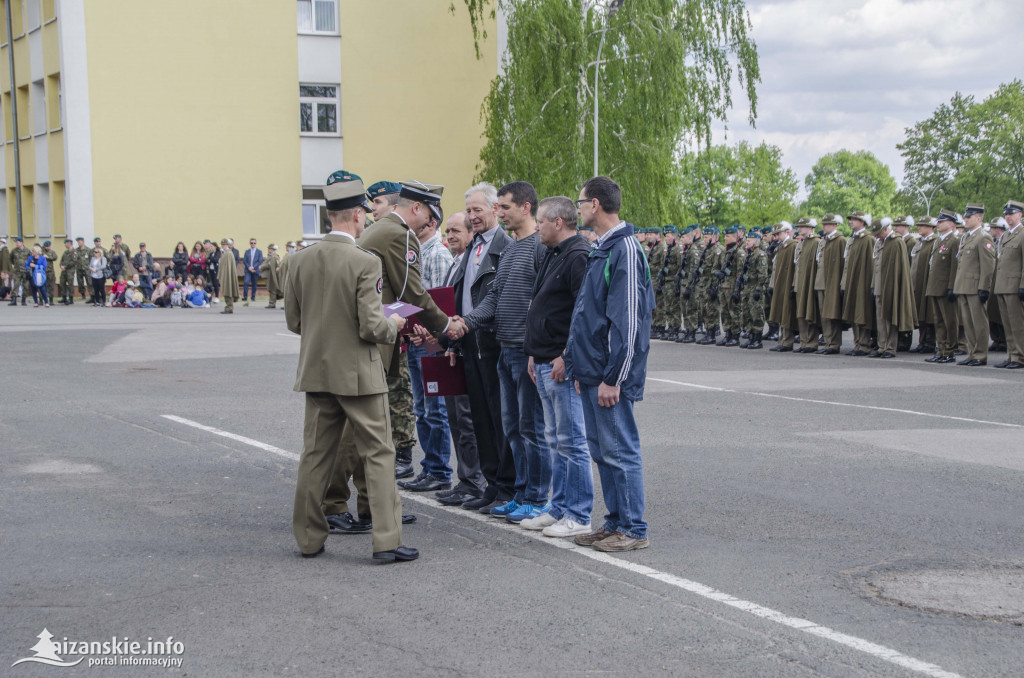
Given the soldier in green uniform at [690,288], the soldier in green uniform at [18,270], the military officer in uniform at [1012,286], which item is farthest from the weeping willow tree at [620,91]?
the military officer in uniform at [1012,286]

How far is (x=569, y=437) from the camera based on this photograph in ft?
21.6

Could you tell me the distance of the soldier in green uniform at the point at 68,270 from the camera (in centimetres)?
3728

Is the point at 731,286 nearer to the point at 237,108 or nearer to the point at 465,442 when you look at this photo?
the point at 465,442

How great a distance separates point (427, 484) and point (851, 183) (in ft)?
394

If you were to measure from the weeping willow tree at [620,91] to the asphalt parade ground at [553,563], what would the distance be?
2403 cm

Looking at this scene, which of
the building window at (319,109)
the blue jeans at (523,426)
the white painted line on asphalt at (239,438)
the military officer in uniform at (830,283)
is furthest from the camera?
the building window at (319,109)

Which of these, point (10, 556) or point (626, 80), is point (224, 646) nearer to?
point (10, 556)

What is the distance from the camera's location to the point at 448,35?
41125 mm

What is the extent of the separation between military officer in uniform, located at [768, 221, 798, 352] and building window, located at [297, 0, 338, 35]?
80.2ft

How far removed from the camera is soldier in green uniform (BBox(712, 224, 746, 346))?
2122 cm

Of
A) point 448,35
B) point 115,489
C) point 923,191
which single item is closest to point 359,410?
point 115,489

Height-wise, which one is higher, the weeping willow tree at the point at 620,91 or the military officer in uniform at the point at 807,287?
the weeping willow tree at the point at 620,91

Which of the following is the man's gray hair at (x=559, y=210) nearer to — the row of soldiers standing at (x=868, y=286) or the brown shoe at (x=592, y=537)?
the brown shoe at (x=592, y=537)

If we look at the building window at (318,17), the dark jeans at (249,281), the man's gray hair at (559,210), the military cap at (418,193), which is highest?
the building window at (318,17)
